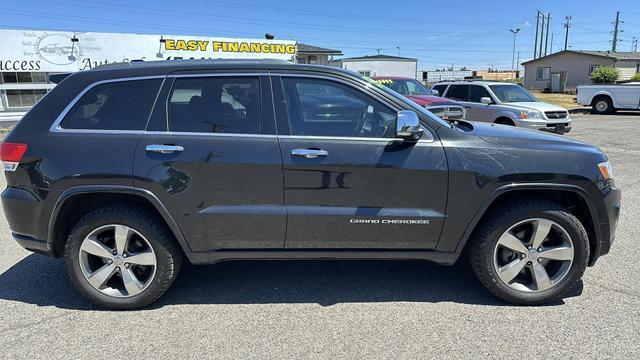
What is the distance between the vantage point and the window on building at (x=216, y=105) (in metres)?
3.14

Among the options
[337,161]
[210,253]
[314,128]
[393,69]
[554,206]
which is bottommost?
[210,253]

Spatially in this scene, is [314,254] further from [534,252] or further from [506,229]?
[534,252]

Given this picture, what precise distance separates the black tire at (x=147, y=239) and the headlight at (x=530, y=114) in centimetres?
1027

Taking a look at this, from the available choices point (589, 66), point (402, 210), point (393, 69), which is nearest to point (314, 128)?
point (402, 210)

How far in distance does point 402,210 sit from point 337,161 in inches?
23.7

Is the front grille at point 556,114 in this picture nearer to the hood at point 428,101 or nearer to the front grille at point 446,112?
the hood at point 428,101

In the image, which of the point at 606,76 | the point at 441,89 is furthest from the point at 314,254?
the point at 606,76

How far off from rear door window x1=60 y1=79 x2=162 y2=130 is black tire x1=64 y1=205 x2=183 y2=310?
632 mm

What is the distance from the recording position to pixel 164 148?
9.99 ft

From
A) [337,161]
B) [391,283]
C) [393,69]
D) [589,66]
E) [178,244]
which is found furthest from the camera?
[589,66]

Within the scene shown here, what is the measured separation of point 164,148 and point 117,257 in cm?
93

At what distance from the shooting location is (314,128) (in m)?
3.22

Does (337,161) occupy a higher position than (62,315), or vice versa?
(337,161)

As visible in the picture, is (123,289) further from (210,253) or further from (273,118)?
(273,118)
